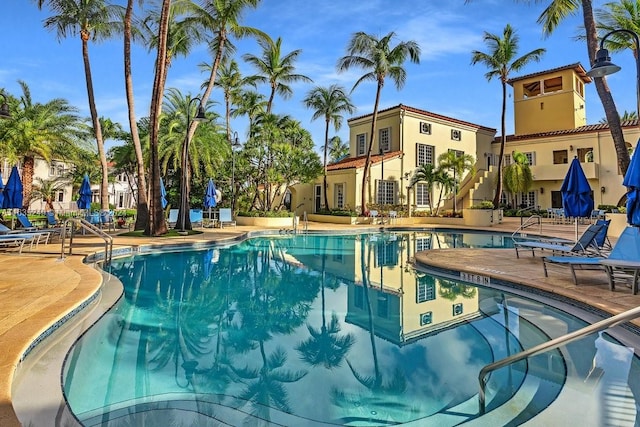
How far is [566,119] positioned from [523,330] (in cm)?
3200

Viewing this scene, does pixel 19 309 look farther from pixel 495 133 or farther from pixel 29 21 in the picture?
pixel 495 133

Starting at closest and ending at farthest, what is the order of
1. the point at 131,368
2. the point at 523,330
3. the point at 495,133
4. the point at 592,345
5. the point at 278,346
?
the point at 131,368, the point at 592,345, the point at 278,346, the point at 523,330, the point at 495,133

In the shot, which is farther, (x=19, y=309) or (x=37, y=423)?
(x=19, y=309)

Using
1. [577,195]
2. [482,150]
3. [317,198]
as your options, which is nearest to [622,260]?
[577,195]

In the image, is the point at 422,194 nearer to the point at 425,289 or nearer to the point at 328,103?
the point at 328,103

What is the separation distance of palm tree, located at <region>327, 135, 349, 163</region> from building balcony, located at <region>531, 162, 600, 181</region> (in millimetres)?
27903

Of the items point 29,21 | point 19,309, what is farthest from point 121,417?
point 29,21

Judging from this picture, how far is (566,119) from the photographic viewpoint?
29688mm

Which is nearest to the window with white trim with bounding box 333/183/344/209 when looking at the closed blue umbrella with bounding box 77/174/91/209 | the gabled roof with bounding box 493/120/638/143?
the gabled roof with bounding box 493/120/638/143

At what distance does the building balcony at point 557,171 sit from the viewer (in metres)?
24.6

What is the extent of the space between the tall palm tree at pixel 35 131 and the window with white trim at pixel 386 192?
2008 cm

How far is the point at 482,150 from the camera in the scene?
31.2m

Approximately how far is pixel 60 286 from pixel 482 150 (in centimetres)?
3202

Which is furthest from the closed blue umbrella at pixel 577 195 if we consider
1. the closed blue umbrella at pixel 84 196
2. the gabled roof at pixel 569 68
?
the gabled roof at pixel 569 68
